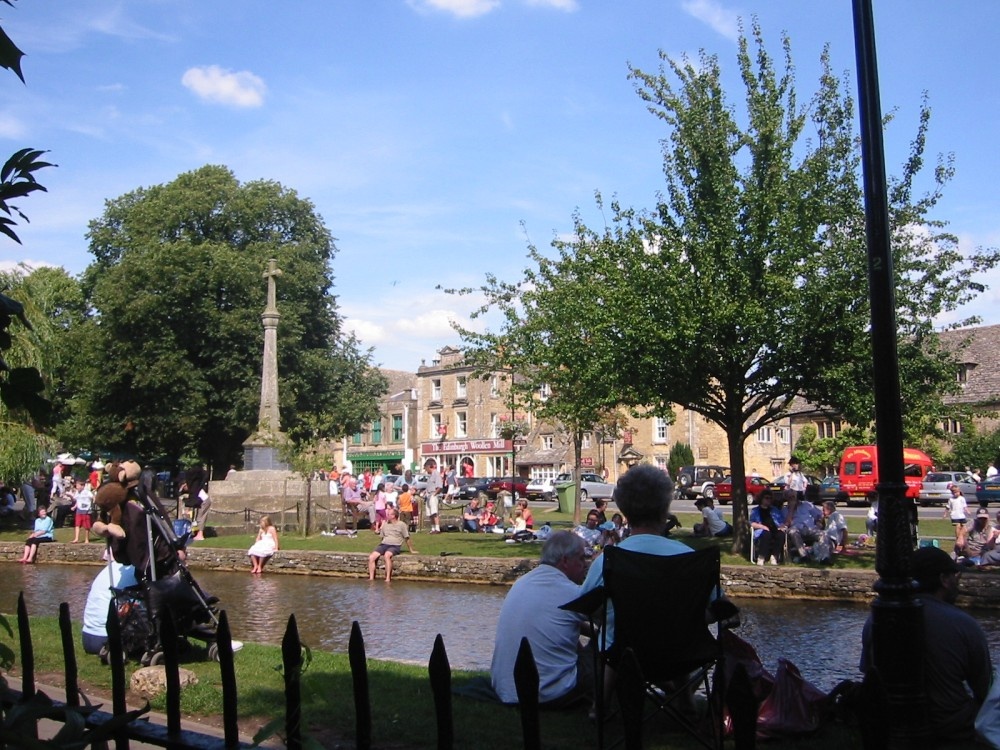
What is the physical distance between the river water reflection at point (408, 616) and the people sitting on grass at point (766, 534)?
2.66 m

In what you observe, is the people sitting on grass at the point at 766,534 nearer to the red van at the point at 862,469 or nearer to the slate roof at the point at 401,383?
the red van at the point at 862,469

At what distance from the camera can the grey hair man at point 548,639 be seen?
22.0 ft

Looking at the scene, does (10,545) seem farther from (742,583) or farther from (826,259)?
(826,259)

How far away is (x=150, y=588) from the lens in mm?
8445

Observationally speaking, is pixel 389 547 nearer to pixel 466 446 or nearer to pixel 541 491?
pixel 541 491

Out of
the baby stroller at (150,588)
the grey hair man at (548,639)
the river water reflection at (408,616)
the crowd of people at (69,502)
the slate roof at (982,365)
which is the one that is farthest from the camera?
the slate roof at (982,365)

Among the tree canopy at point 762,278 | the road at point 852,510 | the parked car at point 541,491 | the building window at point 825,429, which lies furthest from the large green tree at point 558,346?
the building window at point 825,429

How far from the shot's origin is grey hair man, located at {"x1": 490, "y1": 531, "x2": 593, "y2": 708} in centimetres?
670

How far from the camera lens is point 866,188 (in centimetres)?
575

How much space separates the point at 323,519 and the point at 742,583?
587 inches

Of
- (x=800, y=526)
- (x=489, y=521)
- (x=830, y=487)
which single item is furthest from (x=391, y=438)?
(x=800, y=526)

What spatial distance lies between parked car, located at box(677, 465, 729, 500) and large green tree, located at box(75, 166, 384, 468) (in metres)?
16.5

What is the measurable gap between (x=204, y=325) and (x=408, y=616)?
32942 mm

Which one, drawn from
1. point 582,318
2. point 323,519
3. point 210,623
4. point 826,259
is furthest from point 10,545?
point 826,259
